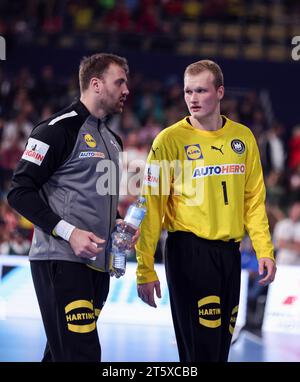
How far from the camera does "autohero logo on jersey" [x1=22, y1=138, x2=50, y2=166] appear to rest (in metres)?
Answer: 5.12

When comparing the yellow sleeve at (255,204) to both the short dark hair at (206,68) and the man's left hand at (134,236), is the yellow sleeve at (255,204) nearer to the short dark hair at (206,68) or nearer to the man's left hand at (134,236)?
the short dark hair at (206,68)

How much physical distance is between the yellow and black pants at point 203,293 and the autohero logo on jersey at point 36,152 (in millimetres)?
1017

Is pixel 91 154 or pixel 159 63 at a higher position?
pixel 159 63

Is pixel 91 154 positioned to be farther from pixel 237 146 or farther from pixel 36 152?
pixel 237 146

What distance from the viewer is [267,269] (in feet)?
18.0

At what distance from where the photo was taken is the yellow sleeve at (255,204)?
559 centimetres

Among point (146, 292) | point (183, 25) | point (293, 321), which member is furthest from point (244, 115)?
point (146, 292)

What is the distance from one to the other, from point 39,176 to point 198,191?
1024 mm

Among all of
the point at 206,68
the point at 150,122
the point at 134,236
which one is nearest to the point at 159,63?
the point at 150,122

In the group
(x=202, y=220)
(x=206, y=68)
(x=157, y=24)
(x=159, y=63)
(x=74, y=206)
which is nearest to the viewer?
(x=74, y=206)

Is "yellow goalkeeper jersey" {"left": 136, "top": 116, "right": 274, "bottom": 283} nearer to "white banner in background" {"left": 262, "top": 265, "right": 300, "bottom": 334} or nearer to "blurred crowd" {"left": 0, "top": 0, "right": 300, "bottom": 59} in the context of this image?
"white banner in background" {"left": 262, "top": 265, "right": 300, "bottom": 334}

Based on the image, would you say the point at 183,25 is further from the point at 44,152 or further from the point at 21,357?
the point at 44,152

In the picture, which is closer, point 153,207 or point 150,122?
point 153,207

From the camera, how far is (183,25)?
63.4 feet
